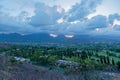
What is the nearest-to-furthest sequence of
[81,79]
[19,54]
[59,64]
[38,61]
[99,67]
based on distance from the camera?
[81,79], [99,67], [59,64], [38,61], [19,54]

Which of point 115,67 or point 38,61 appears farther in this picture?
point 38,61

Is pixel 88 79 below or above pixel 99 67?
above

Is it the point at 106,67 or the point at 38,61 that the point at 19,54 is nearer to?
the point at 38,61

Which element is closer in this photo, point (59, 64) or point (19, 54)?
point (59, 64)

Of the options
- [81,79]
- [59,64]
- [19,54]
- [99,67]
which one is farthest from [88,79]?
[19,54]

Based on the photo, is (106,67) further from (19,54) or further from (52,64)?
(19,54)

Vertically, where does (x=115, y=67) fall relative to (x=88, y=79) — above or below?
below

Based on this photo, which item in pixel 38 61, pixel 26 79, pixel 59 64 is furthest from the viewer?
pixel 38 61

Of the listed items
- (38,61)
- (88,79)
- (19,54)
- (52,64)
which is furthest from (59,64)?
(88,79)

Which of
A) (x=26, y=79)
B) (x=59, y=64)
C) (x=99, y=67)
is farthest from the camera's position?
(x=59, y=64)
